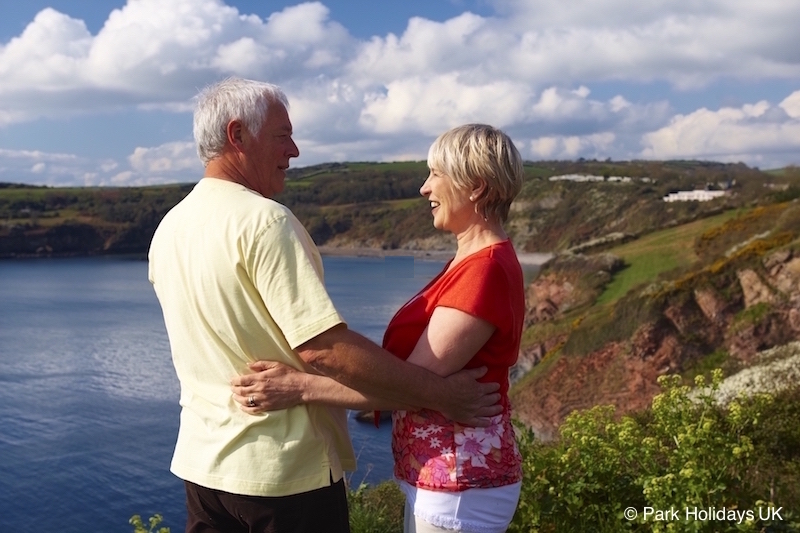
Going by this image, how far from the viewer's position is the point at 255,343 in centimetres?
217

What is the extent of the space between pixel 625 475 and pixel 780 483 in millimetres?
1108

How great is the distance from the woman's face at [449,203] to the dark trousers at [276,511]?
2.88 feet

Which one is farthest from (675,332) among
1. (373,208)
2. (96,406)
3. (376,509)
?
(373,208)

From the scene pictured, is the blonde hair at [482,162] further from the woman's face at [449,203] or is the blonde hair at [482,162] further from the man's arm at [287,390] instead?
the man's arm at [287,390]

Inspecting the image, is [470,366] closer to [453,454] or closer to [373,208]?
[453,454]

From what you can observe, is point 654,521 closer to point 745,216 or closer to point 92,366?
point 745,216

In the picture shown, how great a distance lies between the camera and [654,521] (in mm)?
3273

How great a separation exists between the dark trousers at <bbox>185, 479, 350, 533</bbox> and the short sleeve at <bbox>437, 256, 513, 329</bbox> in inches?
25.8

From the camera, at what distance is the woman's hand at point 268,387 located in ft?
6.98

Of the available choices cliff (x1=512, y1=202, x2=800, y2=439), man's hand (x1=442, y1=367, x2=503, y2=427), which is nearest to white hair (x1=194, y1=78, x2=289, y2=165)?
man's hand (x1=442, y1=367, x2=503, y2=427)

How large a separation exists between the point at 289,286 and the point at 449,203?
2.07ft

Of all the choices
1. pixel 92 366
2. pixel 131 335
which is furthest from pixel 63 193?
pixel 92 366

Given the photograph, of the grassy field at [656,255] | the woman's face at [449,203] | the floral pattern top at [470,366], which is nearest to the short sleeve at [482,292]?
the floral pattern top at [470,366]

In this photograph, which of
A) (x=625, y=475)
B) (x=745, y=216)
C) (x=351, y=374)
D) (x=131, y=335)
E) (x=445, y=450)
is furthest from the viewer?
(x=131, y=335)
